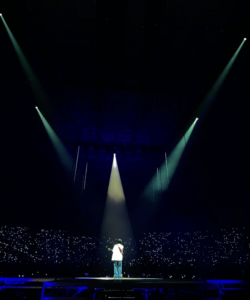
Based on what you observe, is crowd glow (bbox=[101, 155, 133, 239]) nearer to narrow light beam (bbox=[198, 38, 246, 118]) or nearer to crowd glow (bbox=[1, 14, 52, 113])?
crowd glow (bbox=[1, 14, 52, 113])

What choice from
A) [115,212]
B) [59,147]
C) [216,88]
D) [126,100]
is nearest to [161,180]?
[115,212]

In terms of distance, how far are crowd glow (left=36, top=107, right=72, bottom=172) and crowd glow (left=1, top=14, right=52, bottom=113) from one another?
50 centimetres

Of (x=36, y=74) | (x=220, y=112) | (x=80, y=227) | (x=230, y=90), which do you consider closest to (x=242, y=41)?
(x=230, y=90)

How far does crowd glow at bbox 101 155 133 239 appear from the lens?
35.4 feet

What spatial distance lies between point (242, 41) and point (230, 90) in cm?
183

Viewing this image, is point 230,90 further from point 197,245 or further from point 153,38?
point 197,245

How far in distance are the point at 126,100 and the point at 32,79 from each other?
9.71 feet

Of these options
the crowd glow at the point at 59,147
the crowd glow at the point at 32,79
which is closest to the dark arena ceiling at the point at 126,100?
the crowd glow at the point at 32,79

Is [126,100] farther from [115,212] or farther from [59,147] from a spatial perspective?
[115,212]

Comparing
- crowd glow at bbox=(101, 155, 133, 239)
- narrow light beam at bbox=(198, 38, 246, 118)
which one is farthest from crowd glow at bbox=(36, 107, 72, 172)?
narrow light beam at bbox=(198, 38, 246, 118)

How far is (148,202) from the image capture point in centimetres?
1128

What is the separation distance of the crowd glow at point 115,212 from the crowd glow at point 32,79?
5203mm

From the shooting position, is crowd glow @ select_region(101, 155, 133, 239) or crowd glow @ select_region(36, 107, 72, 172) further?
crowd glow @ select_region(101, 155, 133, 239)

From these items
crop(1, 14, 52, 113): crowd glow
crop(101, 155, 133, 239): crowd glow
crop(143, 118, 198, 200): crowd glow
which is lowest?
crop(101, 155, 133, 239): crowd glow
